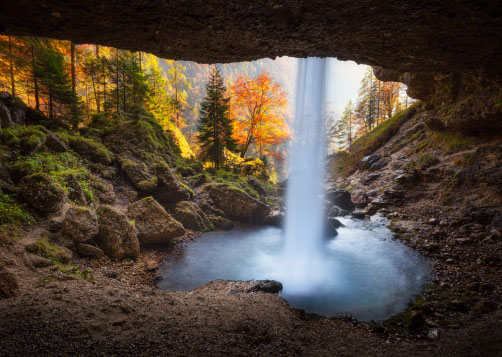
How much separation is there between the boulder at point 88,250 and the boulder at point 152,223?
1908 millimetres

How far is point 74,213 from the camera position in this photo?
706cm

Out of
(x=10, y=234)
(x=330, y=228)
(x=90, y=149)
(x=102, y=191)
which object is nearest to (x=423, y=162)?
(x=330, y=228)

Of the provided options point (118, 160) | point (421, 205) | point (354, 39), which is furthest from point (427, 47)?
point (118, 160)

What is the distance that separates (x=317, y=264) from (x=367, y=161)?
54.7 ft

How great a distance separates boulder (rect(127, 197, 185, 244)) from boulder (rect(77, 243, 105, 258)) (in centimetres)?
191

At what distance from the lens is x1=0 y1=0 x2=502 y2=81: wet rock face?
308cm

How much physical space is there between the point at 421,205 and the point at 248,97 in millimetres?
18567

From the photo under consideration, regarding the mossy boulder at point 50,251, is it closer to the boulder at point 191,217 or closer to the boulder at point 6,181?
the boulder at point 6,181

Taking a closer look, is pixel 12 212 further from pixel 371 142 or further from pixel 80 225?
A: pixel 371 142

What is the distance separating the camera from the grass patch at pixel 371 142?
2358 cm

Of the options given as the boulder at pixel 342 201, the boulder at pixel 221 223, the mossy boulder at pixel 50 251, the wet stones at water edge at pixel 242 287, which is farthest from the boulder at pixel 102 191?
the boulder at pixel 342 201

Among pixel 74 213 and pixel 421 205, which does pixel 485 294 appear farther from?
pixel 74 213

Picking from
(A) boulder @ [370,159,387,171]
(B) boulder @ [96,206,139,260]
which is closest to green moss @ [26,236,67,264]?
(B) boulder @ [96,206,139,260]

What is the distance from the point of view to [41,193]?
266 inches
